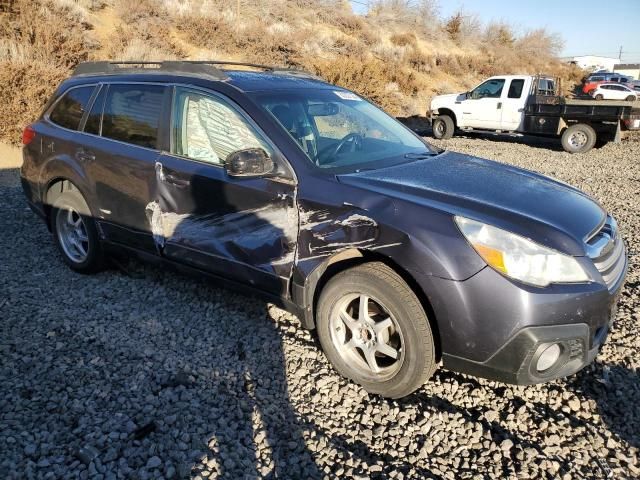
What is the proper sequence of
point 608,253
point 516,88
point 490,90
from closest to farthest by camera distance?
point 608,253, point 516,88, point 490,90

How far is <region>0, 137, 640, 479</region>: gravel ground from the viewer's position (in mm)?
2371

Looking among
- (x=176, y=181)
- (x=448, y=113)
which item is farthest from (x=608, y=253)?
(x=448, y=113)

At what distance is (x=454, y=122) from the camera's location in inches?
603

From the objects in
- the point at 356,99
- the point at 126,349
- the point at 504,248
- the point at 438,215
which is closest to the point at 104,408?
the point at 126,349

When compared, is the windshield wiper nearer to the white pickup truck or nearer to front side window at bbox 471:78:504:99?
the white pickup truck

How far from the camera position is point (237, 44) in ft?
71.6

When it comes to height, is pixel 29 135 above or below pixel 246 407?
above

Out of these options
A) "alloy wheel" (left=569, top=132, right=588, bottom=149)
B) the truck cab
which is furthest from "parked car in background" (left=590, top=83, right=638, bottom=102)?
"alloy wheel" (left=569, top=132, right=588, bottom=149)

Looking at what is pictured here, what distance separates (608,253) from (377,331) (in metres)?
1.37

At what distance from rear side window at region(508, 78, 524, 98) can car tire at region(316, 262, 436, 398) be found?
1287 centimetres

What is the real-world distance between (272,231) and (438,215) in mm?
1051

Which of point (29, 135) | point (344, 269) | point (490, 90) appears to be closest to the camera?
point (344, 269)

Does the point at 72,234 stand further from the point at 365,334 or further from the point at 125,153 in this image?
the point at 365,334

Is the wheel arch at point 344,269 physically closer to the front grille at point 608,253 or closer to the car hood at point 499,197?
the car hood at point 499,197
